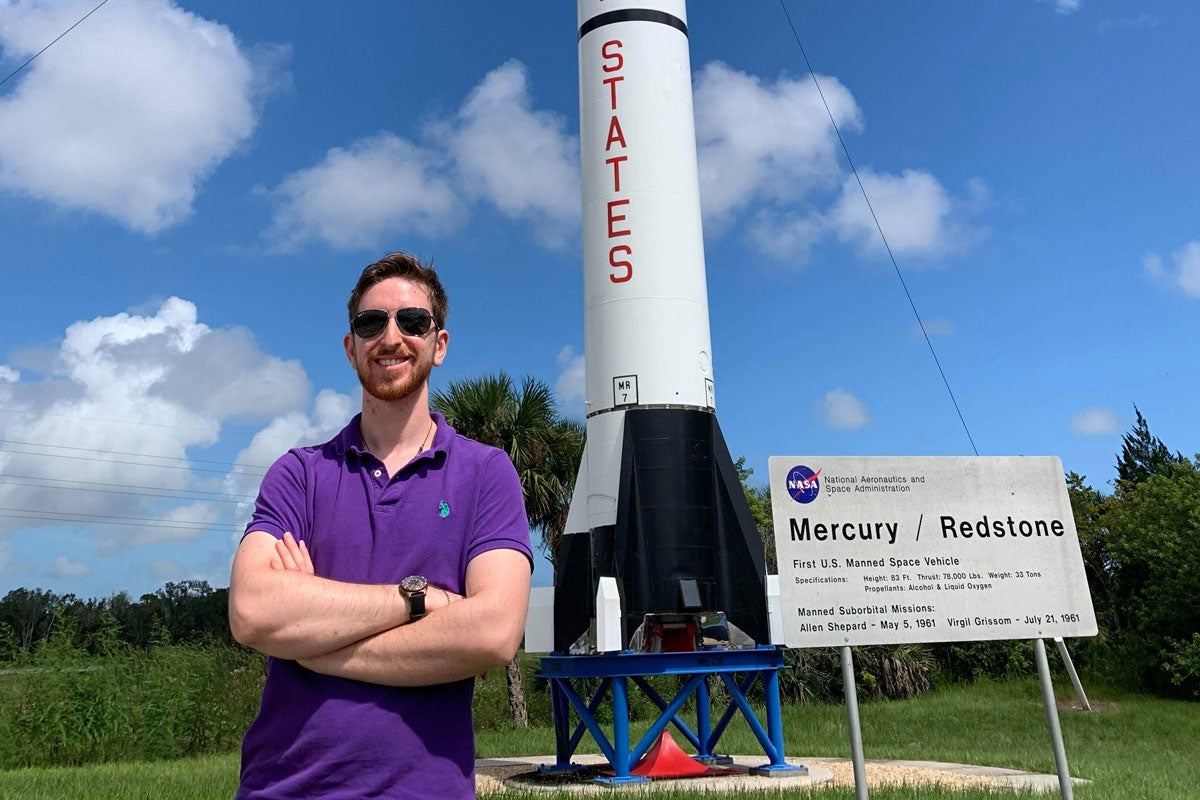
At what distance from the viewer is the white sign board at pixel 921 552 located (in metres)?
5.78

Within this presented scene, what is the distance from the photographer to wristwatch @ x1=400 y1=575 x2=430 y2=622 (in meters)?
2.36

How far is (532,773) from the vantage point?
11.1 metres

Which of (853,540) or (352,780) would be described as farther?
(853,540)

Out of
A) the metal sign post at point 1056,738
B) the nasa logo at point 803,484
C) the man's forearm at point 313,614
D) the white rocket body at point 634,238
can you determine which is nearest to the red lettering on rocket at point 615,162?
the white rocket body at point 634,238

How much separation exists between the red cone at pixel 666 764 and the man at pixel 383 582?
8.10 metres

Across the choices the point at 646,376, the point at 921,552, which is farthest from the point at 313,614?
the point at 646,376

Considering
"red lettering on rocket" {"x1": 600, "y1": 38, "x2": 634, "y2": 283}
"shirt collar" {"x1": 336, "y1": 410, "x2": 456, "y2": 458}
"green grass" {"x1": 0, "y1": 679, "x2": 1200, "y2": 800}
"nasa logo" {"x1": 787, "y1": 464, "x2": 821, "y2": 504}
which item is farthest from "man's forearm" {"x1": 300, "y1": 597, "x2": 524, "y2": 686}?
"red lettering on rocket" {"x1": 600, "y1": 38, "x2": 634, "y2": 283}

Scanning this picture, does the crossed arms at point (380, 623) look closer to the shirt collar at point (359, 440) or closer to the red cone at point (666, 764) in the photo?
the shirt collar at point (359, 440)

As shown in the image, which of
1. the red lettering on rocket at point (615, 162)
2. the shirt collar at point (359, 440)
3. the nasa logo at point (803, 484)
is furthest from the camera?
the red lettering on rocket at point (615, 162)

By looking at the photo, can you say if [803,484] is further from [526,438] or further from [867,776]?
[526,438]

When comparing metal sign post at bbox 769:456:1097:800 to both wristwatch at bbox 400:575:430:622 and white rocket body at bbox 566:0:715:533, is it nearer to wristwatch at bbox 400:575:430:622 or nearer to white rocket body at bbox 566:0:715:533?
wristwatch at bbox 400:575:430:622

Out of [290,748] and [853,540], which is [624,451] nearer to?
[853,540]

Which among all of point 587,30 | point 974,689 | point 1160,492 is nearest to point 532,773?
point 587,30

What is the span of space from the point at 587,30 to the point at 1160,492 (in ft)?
64.6
